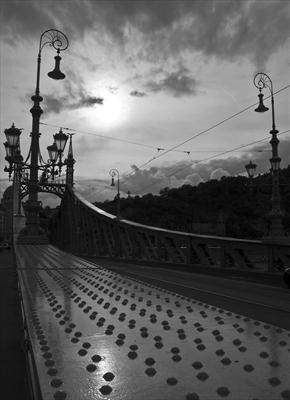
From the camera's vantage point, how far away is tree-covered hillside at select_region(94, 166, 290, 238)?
64.9 meters

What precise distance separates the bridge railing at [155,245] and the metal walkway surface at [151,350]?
365 inches

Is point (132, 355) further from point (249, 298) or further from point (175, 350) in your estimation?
point (249, 298)

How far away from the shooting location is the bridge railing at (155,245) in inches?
542

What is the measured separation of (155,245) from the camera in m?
19.1

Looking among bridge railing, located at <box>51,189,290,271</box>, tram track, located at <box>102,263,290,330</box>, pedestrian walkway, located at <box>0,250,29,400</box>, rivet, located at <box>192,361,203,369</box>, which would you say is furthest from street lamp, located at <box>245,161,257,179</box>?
rivet, located at <box>192,361,203,369</box>

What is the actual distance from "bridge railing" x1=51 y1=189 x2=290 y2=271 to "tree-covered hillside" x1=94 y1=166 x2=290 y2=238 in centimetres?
2887

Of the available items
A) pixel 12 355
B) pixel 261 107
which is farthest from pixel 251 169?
pixel 12 355

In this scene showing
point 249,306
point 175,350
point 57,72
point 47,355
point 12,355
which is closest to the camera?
point 47,355

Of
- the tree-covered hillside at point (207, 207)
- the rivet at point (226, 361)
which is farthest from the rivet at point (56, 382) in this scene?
the tree-covered hillside at point (207, 207)

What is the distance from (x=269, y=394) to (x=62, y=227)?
35779 mm

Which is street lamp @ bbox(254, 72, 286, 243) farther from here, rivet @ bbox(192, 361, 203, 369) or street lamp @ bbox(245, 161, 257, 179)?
rivet @ bbox(192, 361, 203, 369)

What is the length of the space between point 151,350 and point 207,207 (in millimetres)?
81528

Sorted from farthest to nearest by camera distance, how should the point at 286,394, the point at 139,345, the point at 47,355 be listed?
the point at 139,345, the point at 47,355, the point at 286,394

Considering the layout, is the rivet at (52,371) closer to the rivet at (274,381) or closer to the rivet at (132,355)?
the rivet at (132,355)
